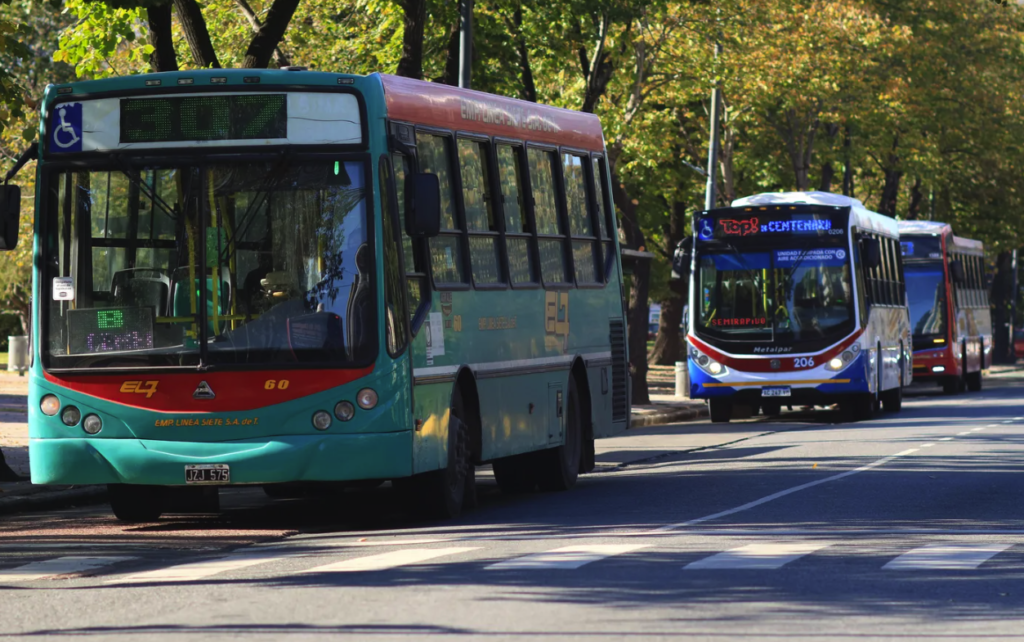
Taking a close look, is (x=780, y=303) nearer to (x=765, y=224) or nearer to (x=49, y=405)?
(x=765, y=224)

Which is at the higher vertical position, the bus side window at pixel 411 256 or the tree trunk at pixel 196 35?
the tree trunk at pixel 196 35

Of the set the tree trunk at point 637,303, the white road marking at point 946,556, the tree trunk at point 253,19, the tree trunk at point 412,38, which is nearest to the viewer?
the white road marking at point 946,556

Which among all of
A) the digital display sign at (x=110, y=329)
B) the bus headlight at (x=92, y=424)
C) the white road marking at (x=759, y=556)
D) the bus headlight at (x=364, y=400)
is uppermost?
the digital display sign at (x=110, y=329)

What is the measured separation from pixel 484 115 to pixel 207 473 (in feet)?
13.7

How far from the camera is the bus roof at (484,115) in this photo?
44.8 feet

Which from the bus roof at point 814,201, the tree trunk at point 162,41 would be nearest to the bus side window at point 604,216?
the tree trunk at point 162,41

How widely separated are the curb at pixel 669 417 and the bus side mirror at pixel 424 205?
17.4 metres

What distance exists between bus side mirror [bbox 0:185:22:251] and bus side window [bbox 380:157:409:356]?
2.47 m

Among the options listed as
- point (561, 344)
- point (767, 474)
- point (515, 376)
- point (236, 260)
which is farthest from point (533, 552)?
point (767, 474)

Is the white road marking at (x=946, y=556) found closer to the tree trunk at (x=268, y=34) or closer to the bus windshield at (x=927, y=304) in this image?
the tree trunk at (x=268, y=34)

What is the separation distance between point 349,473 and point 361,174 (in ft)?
6.66

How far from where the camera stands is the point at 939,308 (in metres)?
43.4

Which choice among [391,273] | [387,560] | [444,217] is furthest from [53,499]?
[387,560]

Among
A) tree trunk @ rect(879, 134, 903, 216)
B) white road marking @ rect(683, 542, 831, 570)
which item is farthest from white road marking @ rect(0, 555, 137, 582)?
tree trunk @ rect(879, 134, 903, 216)
